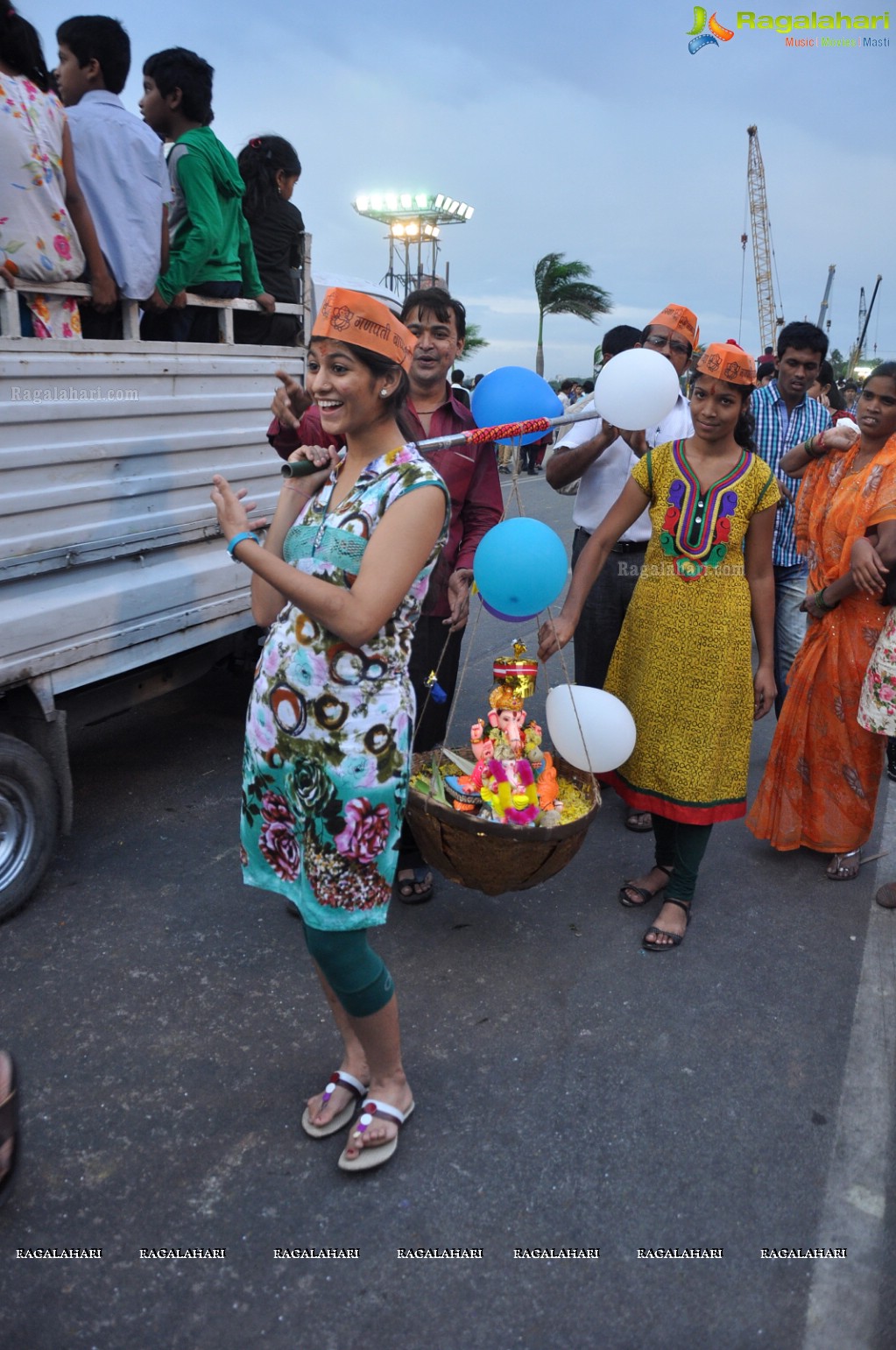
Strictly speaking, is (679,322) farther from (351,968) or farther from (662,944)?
(351,968)

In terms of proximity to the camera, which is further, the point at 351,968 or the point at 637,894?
the point at 637,894

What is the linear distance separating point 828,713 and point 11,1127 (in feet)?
10.1

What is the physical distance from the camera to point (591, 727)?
297cm

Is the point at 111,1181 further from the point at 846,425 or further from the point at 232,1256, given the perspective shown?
the point at 846,425

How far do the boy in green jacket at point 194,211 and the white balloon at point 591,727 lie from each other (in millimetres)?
2166

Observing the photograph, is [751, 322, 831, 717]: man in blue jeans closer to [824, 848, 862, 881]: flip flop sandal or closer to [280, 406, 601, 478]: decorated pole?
[824, 848, 862, 881]: flip flop sandal

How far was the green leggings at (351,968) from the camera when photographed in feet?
6.73

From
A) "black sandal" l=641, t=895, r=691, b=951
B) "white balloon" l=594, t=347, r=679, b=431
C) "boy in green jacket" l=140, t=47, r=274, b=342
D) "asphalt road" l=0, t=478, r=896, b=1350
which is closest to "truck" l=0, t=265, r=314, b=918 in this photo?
"boy in green jacket" l=140, t=47, r=274, b=342

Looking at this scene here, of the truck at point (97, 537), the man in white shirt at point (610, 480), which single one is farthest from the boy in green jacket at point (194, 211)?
the man in white shirt at point (610, 480)


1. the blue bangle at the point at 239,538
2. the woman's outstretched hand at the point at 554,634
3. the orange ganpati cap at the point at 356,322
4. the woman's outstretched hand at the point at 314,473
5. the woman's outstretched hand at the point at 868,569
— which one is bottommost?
the woman's outstretched hand at the point at 554,634

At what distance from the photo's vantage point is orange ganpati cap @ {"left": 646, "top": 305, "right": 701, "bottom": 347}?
12.1ft

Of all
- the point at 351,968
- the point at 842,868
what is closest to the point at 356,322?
the point at 351,968

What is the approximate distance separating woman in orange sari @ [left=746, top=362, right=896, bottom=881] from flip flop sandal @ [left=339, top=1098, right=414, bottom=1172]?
215 cm

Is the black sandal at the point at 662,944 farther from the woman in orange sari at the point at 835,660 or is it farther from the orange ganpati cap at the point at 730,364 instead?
the orange ganpati cap at the point at 730,364
